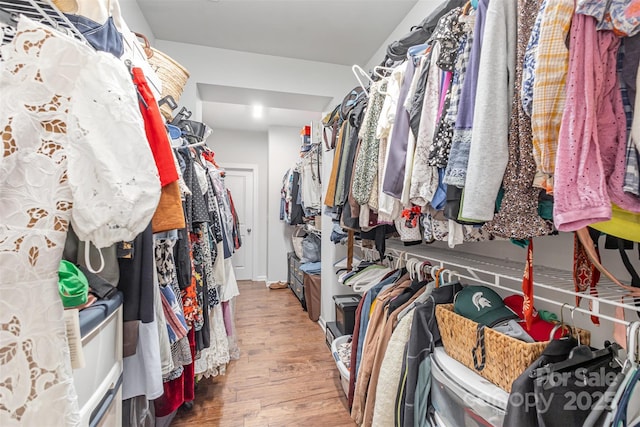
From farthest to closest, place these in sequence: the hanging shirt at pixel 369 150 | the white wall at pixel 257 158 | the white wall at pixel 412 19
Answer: the white wall at pixel 257 158
the white wall at pixel 412 19
the hanging shirt at pixel 369 150

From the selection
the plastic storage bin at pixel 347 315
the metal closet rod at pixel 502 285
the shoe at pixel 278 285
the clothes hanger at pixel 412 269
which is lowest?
→ the shoe at pixel 278 285

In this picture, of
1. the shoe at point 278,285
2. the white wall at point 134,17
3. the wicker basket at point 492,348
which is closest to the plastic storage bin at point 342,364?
the wicker basket at point 492,348

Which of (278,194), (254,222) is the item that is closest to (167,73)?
(278,194)

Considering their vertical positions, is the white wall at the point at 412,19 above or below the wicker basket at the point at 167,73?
above

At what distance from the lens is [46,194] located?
495 millimetres

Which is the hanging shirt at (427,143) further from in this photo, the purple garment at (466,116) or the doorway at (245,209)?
the doorway at (245,209)

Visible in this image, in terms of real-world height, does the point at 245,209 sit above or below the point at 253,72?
below

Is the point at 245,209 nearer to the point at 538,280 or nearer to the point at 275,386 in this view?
the point at 275,386

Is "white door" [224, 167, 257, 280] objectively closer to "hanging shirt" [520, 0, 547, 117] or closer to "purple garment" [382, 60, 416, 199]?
"purple garment" [382, 60, 416, 199]

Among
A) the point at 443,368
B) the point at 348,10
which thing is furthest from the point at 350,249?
the point at 348,10

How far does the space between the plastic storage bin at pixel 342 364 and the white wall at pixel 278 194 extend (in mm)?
2693

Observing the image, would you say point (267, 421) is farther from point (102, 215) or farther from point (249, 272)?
point (249, 272)

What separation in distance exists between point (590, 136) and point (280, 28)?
83.7 inches

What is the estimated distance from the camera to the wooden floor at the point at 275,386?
1659mm
